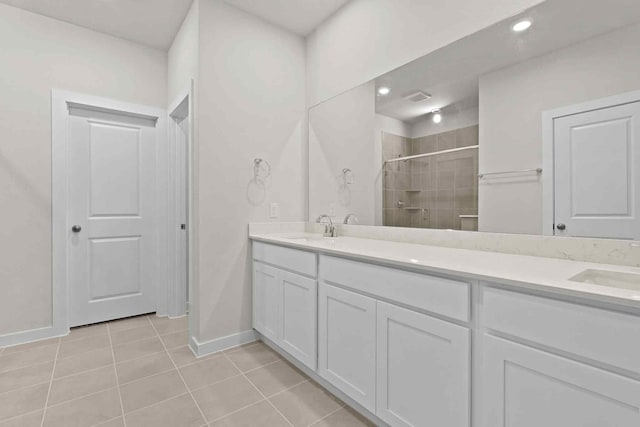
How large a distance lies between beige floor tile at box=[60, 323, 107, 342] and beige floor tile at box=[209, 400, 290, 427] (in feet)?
5.78

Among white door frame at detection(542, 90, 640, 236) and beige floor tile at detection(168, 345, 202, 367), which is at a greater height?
white door frame at detection(542, 90, 640, 236)

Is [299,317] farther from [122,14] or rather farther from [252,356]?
[122,14]

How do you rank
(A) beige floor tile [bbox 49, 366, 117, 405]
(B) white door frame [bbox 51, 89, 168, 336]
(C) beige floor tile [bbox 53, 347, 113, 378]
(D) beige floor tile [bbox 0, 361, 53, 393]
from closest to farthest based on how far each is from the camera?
(A) beige floor tile [bbox 49, 366, 117, 405] → (D) beige floor tile [bbox 0, 361, 53, 393] → (C) beige floor tile [bbox 53, 347, 113, 378] → (B) white door frame [bbox 51, 89, 168, 336]

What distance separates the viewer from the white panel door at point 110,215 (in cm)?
272

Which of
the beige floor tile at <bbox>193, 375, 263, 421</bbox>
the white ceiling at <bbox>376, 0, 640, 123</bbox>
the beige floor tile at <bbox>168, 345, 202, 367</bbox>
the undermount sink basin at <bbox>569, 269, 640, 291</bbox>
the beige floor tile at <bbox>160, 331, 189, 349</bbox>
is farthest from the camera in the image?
the beige floor tile at <bbox>160, 331, 189, 349</bbox>

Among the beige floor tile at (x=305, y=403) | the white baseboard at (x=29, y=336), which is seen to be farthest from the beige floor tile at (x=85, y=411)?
the white baseboard at (x=29, y=336)

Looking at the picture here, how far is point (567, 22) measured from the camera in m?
1.30

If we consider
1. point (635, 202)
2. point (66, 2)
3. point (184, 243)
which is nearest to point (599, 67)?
point (635, 202)

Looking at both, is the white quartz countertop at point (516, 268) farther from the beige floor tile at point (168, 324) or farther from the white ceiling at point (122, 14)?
the white ceiling at point (122, 14)

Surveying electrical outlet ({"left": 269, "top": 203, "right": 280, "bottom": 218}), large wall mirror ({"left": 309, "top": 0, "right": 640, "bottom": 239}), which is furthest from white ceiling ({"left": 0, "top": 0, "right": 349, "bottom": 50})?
electrical outlet ({"left": 269, "top": 203, "right": 280, "bottom": 218})

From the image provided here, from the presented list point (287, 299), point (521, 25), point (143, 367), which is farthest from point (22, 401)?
point (521, 25)

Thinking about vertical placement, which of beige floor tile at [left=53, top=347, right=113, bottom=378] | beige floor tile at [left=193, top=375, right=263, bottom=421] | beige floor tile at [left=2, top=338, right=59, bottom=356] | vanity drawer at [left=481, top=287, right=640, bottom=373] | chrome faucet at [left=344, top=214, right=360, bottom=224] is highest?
chrome faucet at [left=344, top=214, right=360, bottom=224]

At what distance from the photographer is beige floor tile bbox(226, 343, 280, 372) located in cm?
209

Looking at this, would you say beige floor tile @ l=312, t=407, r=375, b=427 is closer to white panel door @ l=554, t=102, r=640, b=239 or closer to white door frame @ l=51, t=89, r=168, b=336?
white panel door @ l=554, t=102, r=640, b=239
